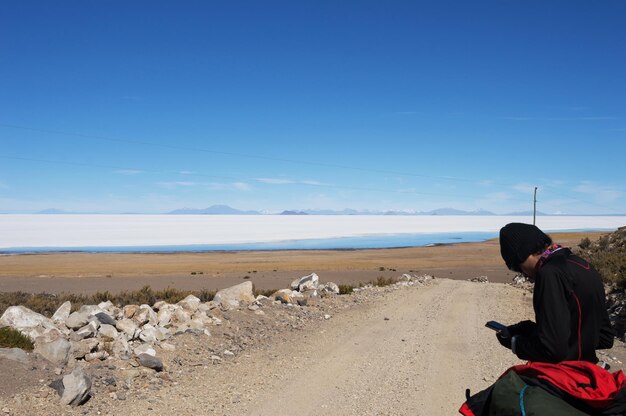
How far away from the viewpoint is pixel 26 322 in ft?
32.2

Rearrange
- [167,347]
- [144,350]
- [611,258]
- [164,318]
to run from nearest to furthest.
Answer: [144,350] < [167,347] < [164,318] < [611,258]

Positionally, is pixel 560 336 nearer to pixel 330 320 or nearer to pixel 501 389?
pixel 501 389

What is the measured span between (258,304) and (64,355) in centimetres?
629

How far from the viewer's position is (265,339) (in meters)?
10.8

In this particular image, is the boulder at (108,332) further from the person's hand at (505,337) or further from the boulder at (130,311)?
the person's hand at (505,337)

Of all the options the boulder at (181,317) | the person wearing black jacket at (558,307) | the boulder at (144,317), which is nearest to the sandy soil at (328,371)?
the boulder at (181,317)

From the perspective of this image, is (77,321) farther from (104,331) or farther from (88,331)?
(88,331)

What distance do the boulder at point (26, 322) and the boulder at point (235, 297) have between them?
4247 mm

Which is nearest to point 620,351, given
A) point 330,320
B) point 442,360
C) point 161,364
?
point 442,360

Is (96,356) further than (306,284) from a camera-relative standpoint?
No

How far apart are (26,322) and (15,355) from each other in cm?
265

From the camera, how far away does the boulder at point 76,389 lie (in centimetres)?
644

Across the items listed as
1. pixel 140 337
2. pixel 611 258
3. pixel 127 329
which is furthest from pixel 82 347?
pixel 611 258

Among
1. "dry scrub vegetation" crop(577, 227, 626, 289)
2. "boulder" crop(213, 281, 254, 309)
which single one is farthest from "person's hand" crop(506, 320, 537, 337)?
"dry scrub vegetation" crop(577, 227, 626, 289)
